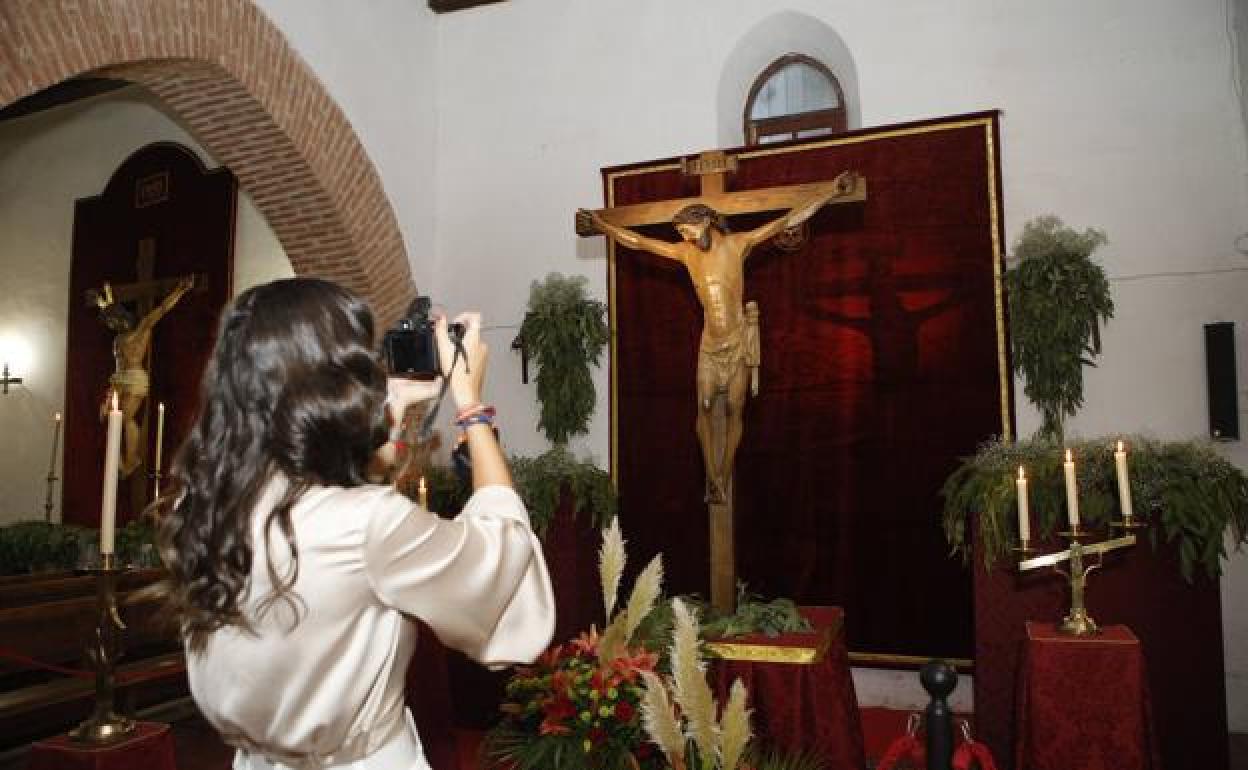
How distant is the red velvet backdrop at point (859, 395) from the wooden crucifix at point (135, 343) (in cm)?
431

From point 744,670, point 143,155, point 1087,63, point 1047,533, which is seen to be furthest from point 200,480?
Answer: point 143,155

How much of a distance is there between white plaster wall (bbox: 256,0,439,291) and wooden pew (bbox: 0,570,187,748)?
9.68ft

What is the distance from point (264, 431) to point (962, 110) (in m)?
5.36

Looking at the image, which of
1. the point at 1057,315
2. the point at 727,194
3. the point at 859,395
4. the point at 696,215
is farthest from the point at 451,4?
the point at 1057,315

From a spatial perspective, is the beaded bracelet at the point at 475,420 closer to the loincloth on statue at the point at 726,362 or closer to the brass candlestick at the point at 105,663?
the brass candlestick at the point at 105,663

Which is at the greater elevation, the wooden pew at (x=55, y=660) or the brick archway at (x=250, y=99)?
the brick archway at (x=250, y=99)

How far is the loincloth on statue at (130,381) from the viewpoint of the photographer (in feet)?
25.1

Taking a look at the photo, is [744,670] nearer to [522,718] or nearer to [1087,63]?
[522,718]

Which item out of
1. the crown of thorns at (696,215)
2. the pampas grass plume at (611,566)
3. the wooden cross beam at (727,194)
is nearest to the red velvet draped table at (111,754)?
the pampas grass plume at (611,566)

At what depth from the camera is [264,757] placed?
58.4 inches

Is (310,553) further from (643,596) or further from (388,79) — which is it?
(388,79)

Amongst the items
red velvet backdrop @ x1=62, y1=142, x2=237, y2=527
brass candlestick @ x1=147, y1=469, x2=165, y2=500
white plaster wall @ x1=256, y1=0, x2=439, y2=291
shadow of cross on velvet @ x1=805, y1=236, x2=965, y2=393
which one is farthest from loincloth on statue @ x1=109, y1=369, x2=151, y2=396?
shadow of cross on velvet @ x1=805, y1=236, x2=965, y2=393

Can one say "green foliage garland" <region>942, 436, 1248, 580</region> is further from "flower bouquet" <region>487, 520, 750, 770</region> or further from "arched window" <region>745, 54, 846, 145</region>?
"arched window" <region>745, 54, 846, 145</region>

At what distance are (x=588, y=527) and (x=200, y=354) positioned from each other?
436 centimetres
